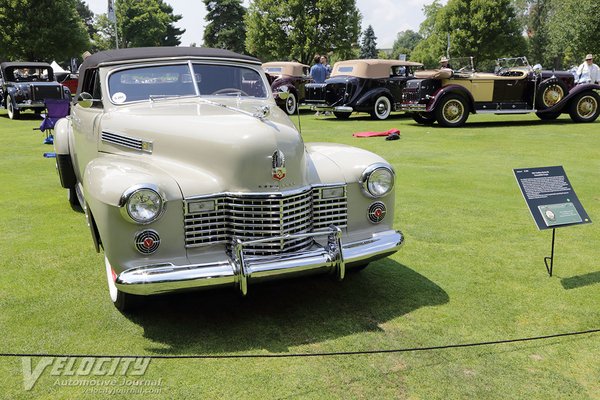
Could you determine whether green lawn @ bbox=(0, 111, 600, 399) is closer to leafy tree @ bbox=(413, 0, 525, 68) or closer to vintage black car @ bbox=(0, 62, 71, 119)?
vintage black car @ bbox=(0, 62, 71, 119)

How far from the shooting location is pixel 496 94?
48.7ft

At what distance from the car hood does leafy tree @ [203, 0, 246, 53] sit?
53665 mm

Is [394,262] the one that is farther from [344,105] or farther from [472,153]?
[344,105]

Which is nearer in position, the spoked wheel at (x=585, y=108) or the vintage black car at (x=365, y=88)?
the spoked wheel at (x=585, y=108)

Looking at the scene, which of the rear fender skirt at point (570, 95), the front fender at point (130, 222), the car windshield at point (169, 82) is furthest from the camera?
the rear fender skirt at point (570, 95)

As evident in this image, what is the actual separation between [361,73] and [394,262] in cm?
1215

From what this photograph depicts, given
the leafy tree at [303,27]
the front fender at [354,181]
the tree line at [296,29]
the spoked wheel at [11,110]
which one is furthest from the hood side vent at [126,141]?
the leafy tree at [303,27]

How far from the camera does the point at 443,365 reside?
3.06 metres

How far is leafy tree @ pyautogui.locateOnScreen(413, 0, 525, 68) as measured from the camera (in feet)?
132

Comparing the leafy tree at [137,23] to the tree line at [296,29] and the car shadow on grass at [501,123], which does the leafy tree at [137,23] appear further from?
the car shadow on grass at [501,123]

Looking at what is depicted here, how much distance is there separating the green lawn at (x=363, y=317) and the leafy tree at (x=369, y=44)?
2890 inches

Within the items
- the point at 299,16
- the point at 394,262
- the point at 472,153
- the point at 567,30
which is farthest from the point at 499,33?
the point at 394,262

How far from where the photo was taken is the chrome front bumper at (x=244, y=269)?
10.3 ft

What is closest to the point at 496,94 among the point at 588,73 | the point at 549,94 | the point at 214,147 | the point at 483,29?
the point at 549,94
